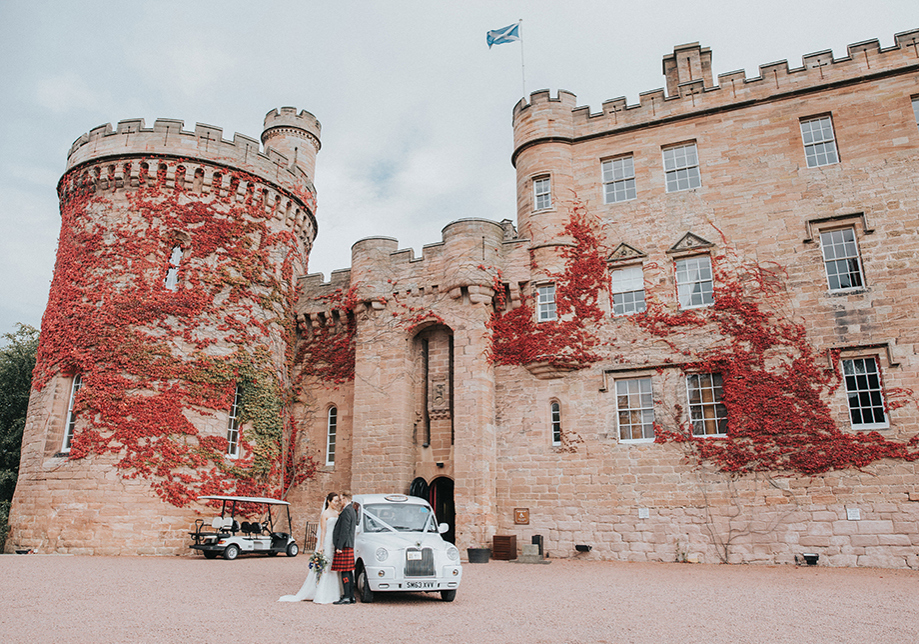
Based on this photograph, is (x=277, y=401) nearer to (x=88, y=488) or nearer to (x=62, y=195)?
(x=88, y=488)

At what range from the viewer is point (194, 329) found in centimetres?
1906

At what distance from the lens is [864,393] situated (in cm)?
1547

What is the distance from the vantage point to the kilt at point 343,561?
9.56 meters

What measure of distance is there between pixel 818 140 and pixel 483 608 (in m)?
16.2

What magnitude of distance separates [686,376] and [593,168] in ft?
24.0

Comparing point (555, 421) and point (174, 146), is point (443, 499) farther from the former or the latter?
point (174, 146)

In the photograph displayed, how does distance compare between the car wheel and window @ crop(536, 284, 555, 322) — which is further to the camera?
window @ crop(536, 284, 555, 322)

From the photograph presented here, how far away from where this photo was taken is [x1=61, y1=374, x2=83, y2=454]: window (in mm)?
18094

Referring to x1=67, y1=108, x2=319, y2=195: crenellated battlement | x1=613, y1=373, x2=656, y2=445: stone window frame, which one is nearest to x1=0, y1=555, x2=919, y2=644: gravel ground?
x1=613, y1=373, x2=656, y2=445: stone window frame

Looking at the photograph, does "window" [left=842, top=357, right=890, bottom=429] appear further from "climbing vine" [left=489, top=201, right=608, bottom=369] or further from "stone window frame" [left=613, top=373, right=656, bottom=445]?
"climbing vine" [left=489, top=201, right=608, bottom=369]

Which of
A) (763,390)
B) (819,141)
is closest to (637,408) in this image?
(763,390)

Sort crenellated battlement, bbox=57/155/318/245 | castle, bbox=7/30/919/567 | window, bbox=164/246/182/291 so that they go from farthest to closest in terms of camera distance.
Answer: crenellated battlement, bbox=57/155/318/245, window, bbox=164/246/182/291, castle, bbox=7/30/919/567

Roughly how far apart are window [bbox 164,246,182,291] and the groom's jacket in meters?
12.6

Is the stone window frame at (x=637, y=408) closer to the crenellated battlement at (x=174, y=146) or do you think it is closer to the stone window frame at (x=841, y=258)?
the stone window frame at (x=841, y=258)
